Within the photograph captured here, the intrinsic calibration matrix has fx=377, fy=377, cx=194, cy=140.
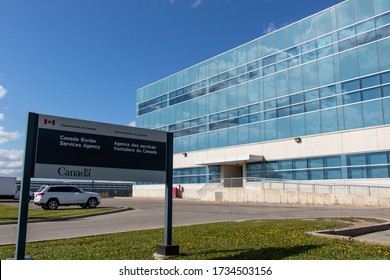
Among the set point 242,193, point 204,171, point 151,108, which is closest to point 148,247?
point 242,193

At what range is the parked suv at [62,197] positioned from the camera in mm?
25966

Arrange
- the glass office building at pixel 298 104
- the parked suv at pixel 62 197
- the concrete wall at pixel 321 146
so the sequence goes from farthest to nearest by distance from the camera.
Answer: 1. the glass office building at pixel 298 104
2. the concrete wall at pixel 321 146
3. the parked suv at pixel 62 197

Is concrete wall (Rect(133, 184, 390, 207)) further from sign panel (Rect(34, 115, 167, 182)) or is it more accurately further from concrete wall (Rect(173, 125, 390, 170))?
sign panel (Rect(34, 115, 167, 182))

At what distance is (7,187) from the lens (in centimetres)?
4912

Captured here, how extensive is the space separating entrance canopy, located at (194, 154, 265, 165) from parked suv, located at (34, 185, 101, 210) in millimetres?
17255

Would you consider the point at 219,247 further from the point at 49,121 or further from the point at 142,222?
the point at 142,222

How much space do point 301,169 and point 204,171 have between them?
15.4 metres

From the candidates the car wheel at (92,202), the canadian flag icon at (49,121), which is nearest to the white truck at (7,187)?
the car wheel at (92,202)

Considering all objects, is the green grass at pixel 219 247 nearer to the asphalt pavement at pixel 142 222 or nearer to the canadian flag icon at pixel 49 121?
the asphalt pavement at pixel 142 222

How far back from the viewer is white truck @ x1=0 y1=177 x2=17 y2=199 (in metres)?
48.8

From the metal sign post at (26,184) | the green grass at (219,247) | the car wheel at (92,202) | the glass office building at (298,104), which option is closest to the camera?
the metal sign post at (26,184)

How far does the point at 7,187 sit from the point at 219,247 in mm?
48328

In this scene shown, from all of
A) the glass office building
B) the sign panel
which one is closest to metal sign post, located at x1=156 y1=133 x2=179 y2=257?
the sign panel

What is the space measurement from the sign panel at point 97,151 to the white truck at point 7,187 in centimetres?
4715
